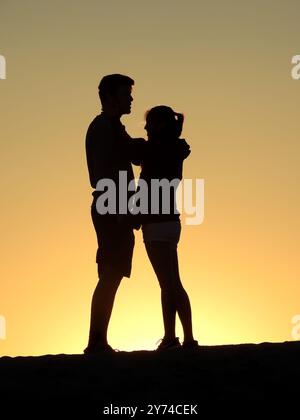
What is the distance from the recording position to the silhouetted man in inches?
395

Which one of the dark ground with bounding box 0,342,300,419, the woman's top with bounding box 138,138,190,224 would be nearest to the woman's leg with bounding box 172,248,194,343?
the dark ground with bounding box 0,342,300,419

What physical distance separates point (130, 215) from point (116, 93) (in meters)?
1.27

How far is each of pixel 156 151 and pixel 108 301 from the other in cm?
158

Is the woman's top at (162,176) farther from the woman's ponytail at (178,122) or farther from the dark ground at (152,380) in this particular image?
the dark ground at (152,380)

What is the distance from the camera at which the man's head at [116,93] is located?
10.3 m

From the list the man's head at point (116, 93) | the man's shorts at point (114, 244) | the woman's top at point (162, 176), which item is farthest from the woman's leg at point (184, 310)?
the man's head at point (116, 93)

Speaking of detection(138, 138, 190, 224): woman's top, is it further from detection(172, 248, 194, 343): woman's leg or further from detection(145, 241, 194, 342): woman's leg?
detection(172, 248, 194, 343): woman's leg

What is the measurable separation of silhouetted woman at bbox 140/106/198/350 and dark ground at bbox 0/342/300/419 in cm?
50

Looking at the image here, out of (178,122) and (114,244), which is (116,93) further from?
(114,244)

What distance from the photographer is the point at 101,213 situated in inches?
400

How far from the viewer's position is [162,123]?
10.1 metres
